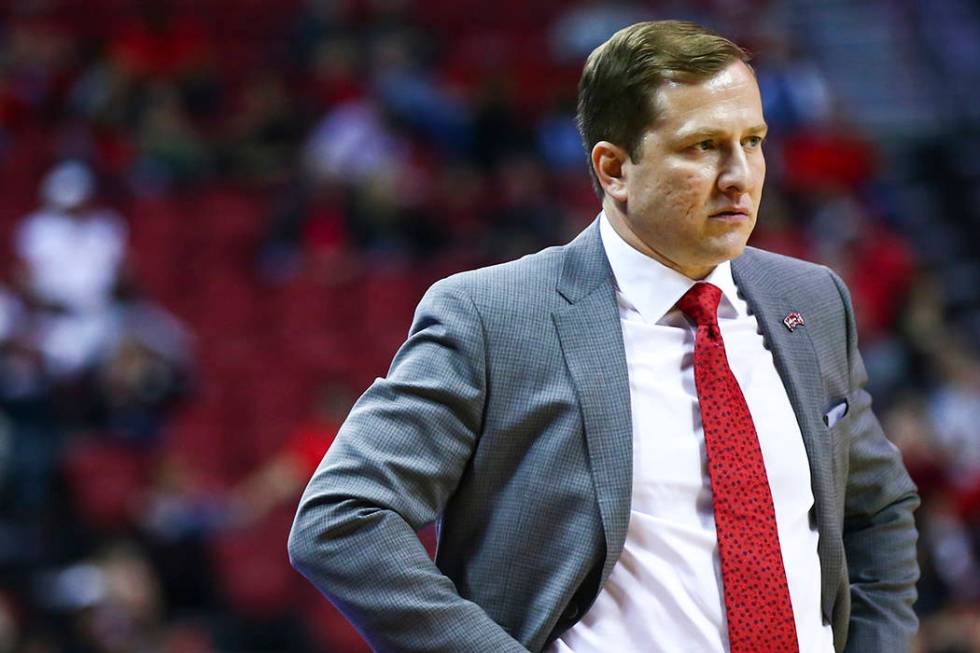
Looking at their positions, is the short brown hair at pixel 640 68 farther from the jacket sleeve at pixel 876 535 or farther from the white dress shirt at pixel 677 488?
the jacket sleeve at pixel 876 535

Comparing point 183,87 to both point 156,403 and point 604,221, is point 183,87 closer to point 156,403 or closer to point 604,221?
point 156,403

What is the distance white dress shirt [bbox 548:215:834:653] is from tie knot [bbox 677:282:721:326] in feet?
0.04

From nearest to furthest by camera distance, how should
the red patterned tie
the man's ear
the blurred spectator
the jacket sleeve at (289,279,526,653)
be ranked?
the jacket sleeve at (289,279,526,653) < the red patterned tie < the man's ear < the blurred spectator

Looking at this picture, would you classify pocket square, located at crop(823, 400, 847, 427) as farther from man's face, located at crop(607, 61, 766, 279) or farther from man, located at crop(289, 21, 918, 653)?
man's face, located at crop(607, 61, 766, 279)

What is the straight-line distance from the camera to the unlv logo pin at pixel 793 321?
204 centimetres

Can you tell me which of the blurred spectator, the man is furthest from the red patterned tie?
the blurred spectator

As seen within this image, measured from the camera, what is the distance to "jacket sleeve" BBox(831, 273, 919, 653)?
2.04 meters

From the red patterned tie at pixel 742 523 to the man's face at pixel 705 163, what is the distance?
18cm

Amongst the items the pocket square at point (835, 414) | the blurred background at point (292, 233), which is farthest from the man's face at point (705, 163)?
the blurred background at point (292, 233)

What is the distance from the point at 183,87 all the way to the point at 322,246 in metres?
2.04

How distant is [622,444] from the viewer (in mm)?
1844

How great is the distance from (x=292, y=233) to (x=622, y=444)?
22.4ft

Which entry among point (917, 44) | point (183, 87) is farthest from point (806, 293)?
point (917, 44)

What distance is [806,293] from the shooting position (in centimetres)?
211
